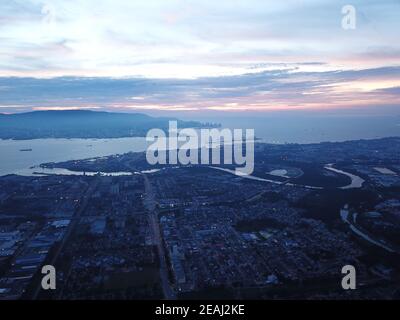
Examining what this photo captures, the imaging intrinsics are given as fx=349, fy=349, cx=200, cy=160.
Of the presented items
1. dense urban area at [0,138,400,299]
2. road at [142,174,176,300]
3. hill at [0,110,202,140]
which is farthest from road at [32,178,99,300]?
hill at [0,110,202,140]

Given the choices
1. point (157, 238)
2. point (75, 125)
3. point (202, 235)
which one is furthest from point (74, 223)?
point (75, 125)

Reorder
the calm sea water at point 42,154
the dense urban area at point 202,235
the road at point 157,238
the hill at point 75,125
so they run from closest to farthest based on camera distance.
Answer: the road at point 157,238 → the dense urban area at point 202,235 → the calm sea water at point 42,154 → the hill at point 75,125

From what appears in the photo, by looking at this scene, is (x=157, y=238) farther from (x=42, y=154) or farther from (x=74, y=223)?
(x=42, y=154)

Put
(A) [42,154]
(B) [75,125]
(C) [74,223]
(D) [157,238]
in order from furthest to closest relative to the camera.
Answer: (B) [75,125]
(A) [42,154]
(C) [74,223]
(D) [157,238]

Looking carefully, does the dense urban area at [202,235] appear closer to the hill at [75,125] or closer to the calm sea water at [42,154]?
the calm sea water at [42,154]

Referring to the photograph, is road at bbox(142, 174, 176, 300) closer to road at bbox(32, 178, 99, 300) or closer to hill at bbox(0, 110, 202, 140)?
road at bbox(32, 178, 99, 300)

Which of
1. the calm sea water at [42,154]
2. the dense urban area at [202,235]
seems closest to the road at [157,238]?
the dense urban area at [202,235]

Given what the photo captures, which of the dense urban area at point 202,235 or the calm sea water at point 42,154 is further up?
the calm sea water at point 42,154
